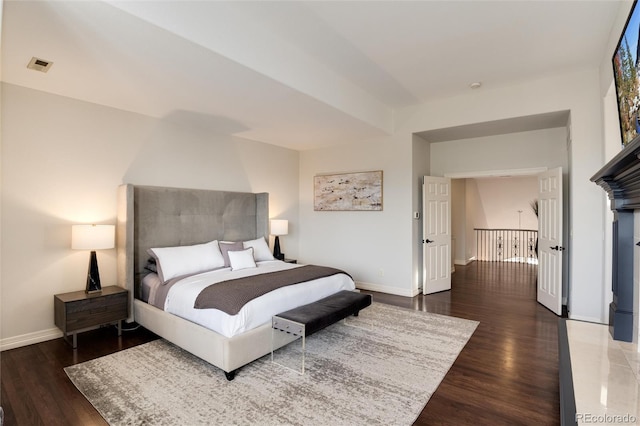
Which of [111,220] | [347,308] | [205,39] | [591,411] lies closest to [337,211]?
[347,308]

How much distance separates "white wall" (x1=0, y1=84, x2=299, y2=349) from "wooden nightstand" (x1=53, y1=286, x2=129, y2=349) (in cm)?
27

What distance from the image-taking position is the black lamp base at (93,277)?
11.8ft

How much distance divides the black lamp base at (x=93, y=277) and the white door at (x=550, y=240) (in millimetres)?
5747

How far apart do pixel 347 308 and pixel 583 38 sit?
3631 mm

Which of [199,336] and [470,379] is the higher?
[199,336]

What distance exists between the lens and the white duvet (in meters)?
2.82

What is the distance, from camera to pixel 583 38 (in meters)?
3.29

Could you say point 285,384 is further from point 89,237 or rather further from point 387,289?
point 387,289

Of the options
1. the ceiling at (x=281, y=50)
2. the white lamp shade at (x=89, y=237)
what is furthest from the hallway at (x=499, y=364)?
the white lamp shade at (x=89, y=237)

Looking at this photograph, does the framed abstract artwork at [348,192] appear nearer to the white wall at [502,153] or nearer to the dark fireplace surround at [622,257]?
the white wall at [502,153]

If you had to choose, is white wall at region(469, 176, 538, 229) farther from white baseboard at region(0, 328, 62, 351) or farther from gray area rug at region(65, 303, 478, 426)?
white baseboard at region(0, 328, 62, 351)

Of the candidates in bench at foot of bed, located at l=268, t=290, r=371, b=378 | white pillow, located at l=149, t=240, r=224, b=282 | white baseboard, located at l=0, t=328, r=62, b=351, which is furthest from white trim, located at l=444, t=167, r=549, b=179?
white baseboard, located at l=0, t=328, r=62, b=351

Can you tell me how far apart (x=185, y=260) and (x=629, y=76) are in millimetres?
4471

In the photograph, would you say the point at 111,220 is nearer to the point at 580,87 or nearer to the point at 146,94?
the point at 146,94
